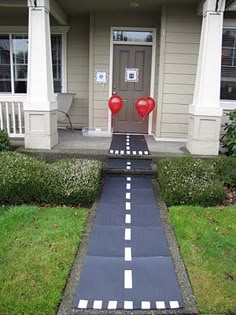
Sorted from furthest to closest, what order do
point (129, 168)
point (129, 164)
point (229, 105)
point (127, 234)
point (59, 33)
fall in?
point (59, 33) → point (229, 105) → point (129, 164) → point (129, 168) → point (127, 234)

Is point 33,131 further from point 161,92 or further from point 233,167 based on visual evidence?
point 233,167

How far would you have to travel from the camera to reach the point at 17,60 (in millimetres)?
8133

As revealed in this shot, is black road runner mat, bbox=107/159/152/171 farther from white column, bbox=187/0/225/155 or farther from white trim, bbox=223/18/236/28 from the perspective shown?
white trim, bbox=223/18/236/28

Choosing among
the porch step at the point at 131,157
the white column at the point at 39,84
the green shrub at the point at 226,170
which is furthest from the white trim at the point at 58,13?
the green shrub at the point at 226,170

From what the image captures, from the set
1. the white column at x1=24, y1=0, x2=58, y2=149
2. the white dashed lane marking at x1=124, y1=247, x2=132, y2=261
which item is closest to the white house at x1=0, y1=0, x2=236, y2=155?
the white column at x1=24, y1=0, x2=58, y2=149

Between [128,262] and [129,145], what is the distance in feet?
11.7

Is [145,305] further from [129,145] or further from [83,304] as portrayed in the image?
[129,145]

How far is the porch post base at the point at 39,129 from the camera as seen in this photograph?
5.85 metres

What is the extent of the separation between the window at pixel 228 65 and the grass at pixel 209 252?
139 inches

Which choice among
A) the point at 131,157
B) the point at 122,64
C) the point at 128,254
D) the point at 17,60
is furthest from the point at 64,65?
the point at 128,254

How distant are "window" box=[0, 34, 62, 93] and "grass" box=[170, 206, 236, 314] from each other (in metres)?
5.24

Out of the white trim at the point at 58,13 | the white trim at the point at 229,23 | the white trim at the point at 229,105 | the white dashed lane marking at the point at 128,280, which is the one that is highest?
the white trim at the point at 58,13

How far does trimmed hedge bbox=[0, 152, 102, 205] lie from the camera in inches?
173

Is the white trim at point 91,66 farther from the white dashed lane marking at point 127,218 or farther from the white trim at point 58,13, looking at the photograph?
the white dashed lane marking at point 127,218
